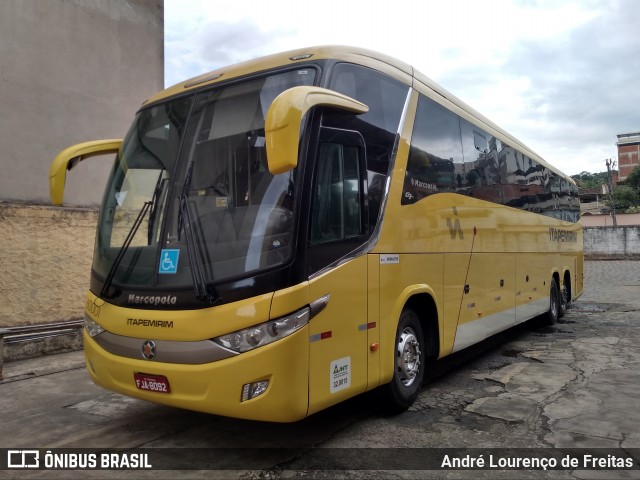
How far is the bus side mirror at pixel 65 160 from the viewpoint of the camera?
4.95 m

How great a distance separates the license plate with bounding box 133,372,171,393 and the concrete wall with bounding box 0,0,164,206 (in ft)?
16.6

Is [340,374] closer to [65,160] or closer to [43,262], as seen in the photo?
[65,160]

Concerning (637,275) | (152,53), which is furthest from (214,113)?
(637,275)

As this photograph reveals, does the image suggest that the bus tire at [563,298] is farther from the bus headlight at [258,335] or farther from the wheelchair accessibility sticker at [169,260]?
the wheelchair accessibility sticker at [169,260]

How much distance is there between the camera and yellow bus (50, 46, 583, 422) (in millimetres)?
3611

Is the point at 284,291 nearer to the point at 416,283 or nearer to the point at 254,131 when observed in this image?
the point at 254,131

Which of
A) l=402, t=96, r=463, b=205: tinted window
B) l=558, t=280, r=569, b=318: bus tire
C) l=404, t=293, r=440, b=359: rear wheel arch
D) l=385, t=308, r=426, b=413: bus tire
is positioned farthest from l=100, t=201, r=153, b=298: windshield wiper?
l=558, t=280, r=569, b=318: bus tire

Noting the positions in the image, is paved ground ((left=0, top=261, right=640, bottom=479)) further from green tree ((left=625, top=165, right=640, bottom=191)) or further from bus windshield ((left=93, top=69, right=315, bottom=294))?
green tree ((left=625, top=165, right=640, bottom=191))

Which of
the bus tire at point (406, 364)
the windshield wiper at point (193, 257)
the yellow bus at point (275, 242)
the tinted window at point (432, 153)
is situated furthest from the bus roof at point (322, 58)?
the bus tire at point (406, 364)

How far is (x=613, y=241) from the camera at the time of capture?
37500 millimetres

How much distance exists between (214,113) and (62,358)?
4936mm

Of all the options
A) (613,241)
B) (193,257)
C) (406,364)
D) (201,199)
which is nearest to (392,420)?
(406,364)

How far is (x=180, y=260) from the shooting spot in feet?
12.7

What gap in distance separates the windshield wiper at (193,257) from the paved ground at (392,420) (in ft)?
4.12
